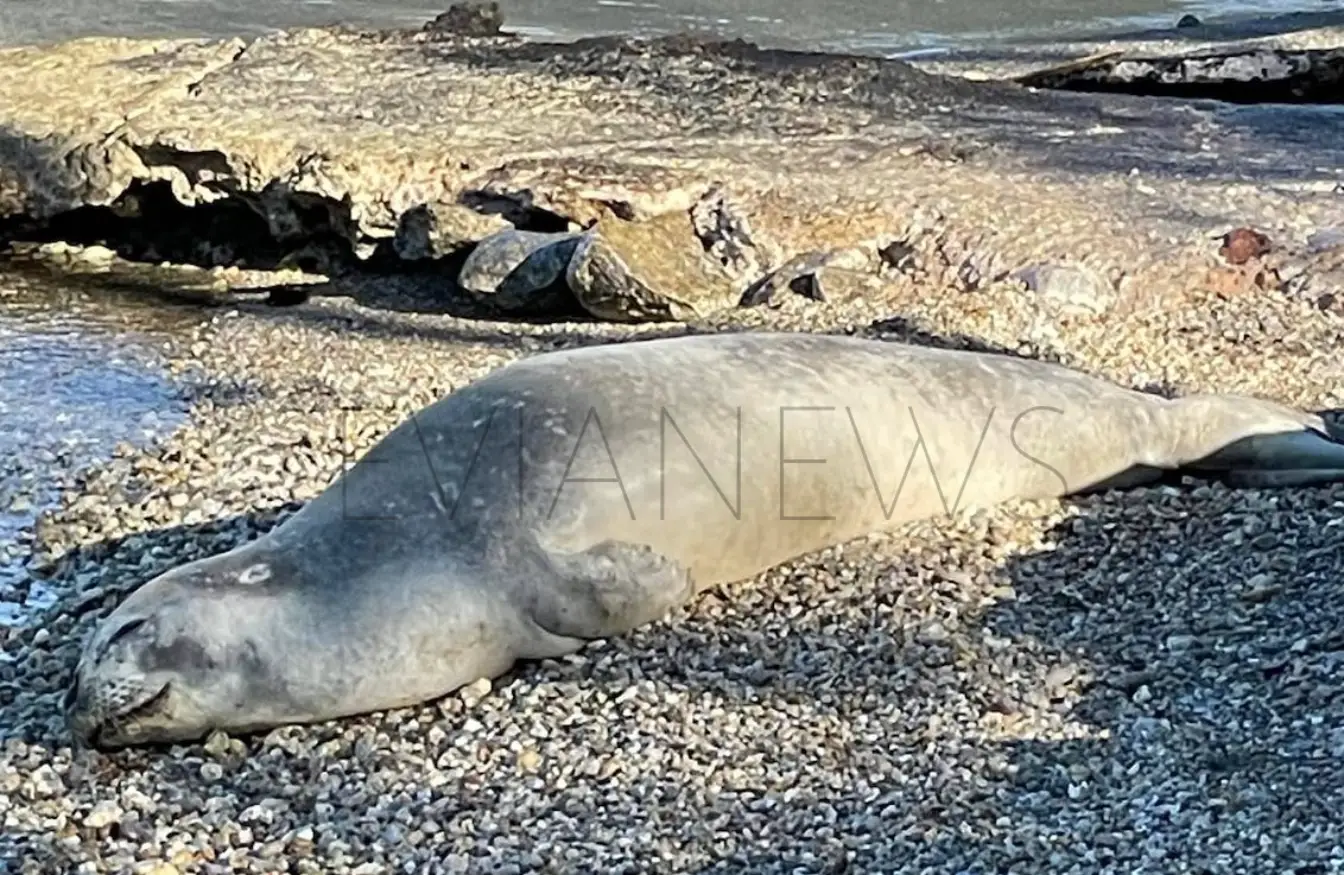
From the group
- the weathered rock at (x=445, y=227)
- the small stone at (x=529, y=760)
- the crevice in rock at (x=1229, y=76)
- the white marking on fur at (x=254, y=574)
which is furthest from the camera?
the crevice in rock at (x=1229, y=76)

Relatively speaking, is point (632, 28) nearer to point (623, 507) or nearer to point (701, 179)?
point (701, 179)

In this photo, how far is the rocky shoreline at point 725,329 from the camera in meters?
3.27

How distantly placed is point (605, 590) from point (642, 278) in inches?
106

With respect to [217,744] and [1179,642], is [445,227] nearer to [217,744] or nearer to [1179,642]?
[217,744]

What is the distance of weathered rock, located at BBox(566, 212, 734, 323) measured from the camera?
254 inches

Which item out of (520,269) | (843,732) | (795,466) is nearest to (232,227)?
(520,269)

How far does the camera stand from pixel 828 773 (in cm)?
340

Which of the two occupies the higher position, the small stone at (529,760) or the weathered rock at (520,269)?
the weathered rock at (520,269)

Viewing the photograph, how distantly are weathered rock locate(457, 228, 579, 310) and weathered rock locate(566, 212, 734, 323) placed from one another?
12cm

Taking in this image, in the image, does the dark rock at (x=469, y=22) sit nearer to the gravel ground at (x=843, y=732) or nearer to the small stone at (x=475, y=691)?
the gravel ground at (x=843, y=732)

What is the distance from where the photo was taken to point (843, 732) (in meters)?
3.55

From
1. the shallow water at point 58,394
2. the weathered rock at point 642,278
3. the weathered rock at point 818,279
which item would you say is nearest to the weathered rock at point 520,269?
the weathered rock at point 642,278

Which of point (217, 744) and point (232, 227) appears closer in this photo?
point (217, 744)

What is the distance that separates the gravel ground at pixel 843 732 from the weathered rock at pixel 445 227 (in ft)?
7.53
